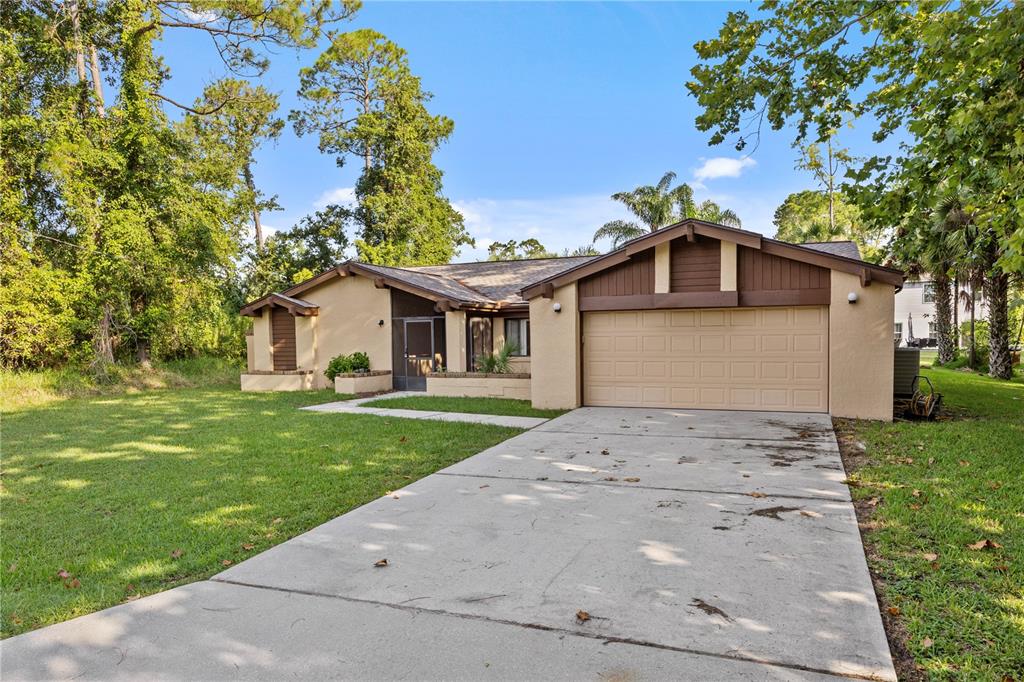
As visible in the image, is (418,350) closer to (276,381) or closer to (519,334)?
(519,334)

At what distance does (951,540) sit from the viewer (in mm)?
4172

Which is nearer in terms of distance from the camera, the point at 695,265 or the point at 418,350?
the point at 695,265

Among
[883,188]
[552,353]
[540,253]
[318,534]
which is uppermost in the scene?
[540,253]

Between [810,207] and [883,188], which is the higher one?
[810,207]

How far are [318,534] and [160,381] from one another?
1695 cm

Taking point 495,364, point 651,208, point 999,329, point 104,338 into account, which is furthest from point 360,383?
point 999,329

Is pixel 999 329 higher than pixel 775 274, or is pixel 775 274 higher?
pixel 775 274

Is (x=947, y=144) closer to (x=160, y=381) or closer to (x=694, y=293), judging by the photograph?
(x=694, y=293)

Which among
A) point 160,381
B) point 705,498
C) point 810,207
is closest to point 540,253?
point 810,207

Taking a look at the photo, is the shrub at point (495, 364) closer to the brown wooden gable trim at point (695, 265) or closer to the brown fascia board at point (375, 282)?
the brown fascia board at point (375, 282)

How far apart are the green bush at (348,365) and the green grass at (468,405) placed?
107 inches

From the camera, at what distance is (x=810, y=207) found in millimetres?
39812

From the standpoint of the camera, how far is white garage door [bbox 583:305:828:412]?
1067cm

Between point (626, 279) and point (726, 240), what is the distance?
2052 mm
